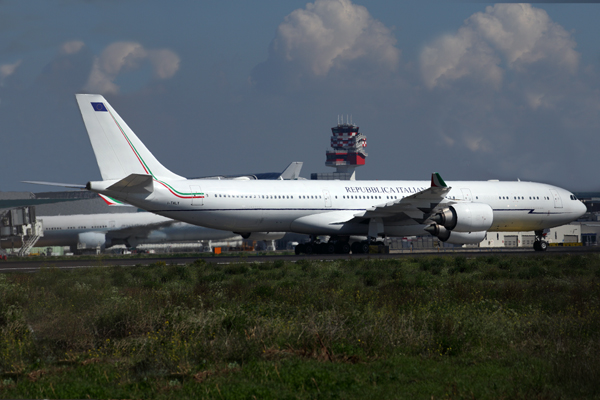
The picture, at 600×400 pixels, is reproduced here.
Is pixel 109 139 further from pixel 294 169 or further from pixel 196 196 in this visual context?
pixel 294 169

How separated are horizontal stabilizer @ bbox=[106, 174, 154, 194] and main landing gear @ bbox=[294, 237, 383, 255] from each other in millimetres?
11053

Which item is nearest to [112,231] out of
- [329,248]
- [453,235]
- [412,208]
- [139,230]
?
[139,230]

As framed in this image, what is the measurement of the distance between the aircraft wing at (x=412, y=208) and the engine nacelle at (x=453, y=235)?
3.26 ft

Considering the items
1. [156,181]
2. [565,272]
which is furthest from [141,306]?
[156,181]

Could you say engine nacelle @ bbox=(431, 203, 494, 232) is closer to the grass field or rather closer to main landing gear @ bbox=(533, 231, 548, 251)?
main landing gear @ bbox=(533, 231, 548, 251)

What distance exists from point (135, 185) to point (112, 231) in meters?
36.1

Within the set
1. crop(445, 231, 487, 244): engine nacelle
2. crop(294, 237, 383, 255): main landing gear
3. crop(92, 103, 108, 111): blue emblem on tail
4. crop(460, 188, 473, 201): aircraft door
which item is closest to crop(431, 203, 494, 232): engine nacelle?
crop(445, 231, 487, 244): engine nacelle

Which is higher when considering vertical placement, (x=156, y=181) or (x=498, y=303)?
(x=156, y=181)

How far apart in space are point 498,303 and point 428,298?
1555 millimetres

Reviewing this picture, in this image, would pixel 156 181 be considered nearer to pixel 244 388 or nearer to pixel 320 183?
pixel 320 183

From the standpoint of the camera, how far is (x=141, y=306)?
1180 cm

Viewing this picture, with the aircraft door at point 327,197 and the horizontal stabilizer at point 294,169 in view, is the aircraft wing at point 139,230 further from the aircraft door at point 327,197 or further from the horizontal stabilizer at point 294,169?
the horizontal stabilizer at point 294,169

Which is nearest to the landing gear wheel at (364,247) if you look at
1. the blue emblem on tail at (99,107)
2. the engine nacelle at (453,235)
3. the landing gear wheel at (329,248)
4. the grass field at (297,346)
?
the landing gear wheel at (329,248)

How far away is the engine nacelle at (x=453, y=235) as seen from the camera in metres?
34.7
